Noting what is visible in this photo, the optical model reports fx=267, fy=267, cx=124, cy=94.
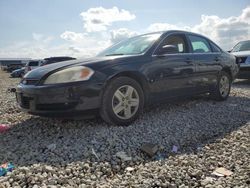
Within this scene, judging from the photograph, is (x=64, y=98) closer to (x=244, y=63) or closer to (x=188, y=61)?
(x=188, y=61)

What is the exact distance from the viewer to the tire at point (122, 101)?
3.60m

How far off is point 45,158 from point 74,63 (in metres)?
1.42

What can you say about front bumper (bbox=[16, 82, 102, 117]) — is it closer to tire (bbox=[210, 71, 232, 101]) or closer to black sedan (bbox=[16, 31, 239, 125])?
black sedan (bbox=[16, 31, 239, 125])

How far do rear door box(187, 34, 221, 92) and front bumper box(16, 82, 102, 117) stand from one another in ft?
7.85

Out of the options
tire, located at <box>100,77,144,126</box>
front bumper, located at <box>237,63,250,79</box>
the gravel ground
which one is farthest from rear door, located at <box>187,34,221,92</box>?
front bumper, located at <box>237,63,250,79</box>

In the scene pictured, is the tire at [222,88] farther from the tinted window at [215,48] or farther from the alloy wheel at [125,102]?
the alloy wheel at [125,102]

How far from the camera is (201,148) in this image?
317 centimetres

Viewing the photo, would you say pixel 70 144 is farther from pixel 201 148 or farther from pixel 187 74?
pixel 187 74

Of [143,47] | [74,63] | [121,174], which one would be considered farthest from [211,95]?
[121,174]

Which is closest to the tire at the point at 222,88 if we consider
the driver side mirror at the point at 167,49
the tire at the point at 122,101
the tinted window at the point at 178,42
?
the tinted window at the point at 178,42

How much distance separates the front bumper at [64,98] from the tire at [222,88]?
3173mm

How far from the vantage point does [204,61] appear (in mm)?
5285

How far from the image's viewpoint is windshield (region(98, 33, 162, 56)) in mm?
4348

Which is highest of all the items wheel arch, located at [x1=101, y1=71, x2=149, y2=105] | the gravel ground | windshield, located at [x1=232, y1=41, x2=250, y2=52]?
windshield, located at [x1=232, y1=41, x2=250, y2=52]
